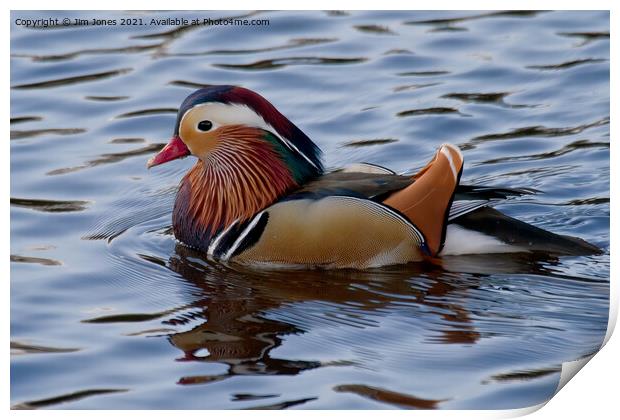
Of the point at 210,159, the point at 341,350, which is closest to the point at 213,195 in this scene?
the point at 210,159

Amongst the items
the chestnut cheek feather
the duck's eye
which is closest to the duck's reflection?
the chestnut cheek feather

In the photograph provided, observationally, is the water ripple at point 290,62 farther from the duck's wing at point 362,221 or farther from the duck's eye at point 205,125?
the duck's wing at point 362,221

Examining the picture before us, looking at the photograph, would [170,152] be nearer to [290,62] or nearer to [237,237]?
[237,237]

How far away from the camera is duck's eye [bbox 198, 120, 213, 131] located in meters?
5.02

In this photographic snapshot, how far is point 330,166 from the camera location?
5.79 metres

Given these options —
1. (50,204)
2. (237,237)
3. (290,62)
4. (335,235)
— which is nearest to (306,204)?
(335,235)

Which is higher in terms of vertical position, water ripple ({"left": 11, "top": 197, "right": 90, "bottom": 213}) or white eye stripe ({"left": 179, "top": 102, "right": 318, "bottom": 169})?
white eye stripe ({"left": 179, "top": 102, "right": 318, "bottom": 169})

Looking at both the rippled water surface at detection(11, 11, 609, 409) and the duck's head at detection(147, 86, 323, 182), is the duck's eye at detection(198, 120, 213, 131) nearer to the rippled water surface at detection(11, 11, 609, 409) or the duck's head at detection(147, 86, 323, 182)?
the duck's head at detection(147, 86, 323, 182)

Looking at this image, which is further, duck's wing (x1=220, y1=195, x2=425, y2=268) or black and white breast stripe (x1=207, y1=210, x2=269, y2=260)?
black and white breast stripe (x1=207, y1=210, x2=269, y2=260)

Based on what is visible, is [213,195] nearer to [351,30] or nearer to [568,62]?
[351,30]

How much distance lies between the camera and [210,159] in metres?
5.16

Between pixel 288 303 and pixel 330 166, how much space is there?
1339 mm

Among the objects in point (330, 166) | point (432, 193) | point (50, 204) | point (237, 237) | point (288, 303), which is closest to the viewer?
point (288, 303)

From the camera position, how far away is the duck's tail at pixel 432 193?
4.71 m
